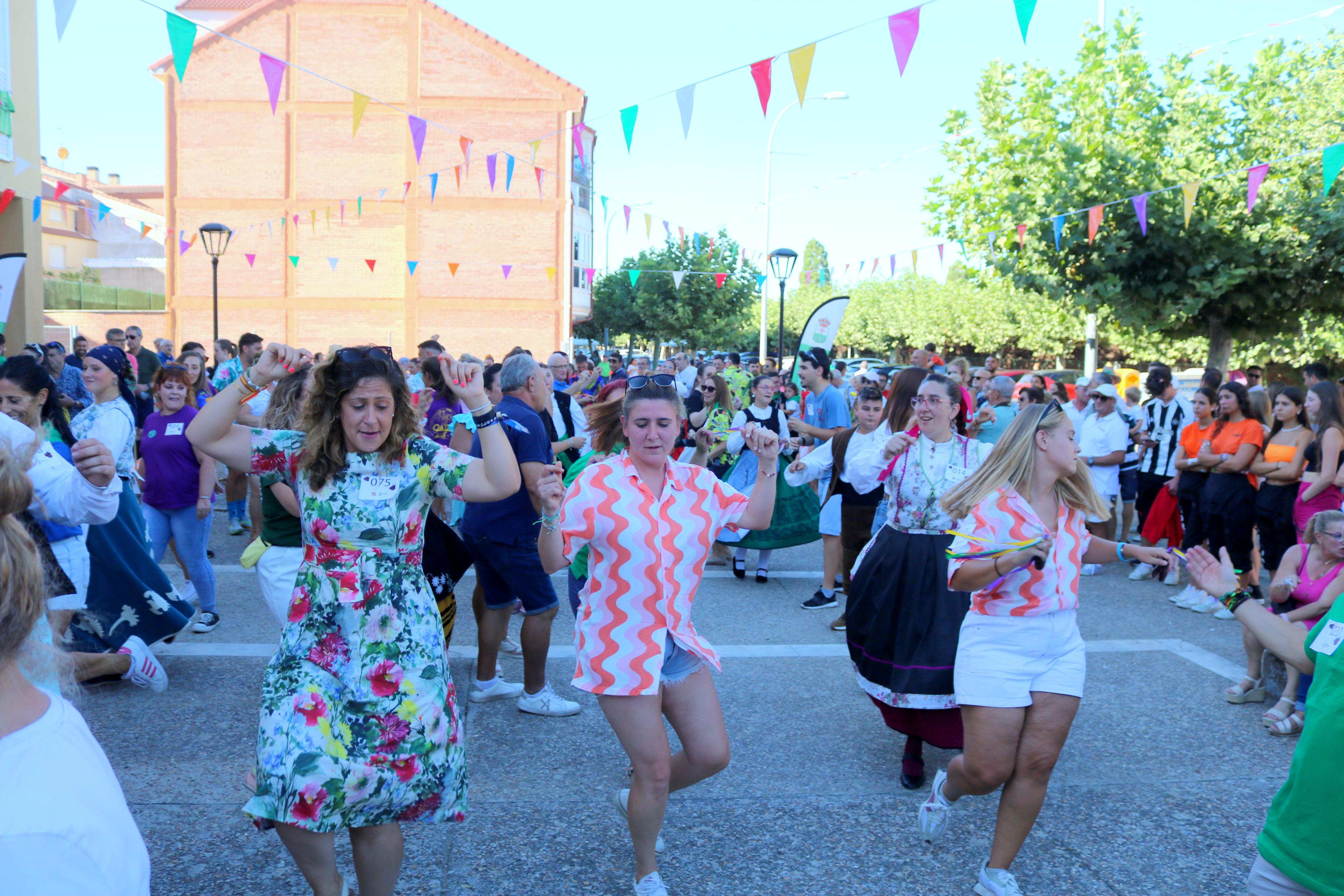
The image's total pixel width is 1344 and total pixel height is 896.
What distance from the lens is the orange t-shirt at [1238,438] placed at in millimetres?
7664

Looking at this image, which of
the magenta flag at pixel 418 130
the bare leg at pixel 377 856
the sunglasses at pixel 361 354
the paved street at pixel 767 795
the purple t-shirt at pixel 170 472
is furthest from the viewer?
the magenta flag at pixel 418 130

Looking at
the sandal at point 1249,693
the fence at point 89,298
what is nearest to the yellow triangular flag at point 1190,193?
the sandal at point 1249,693

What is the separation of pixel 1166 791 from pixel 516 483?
3.20 metres

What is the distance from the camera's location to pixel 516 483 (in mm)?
3080

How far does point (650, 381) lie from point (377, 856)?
175cm

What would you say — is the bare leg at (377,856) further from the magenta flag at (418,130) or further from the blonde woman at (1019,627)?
the magenta flag at (418,130)

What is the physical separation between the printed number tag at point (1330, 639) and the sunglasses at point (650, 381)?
2.03 m

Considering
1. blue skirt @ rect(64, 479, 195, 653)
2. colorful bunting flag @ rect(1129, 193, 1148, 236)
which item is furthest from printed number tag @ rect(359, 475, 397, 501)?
colorful bunting flag @ rect(1129, 193, 1148, 236)

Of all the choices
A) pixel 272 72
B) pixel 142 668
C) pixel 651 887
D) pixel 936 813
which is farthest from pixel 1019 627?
pixel 272 72

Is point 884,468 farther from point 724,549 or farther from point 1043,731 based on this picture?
point 724,549

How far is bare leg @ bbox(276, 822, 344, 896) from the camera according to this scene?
2.67 m

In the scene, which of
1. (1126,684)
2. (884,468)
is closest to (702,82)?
(884,468)

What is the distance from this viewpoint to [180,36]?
25.4ft

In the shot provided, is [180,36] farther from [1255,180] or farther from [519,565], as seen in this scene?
[1255,180]
